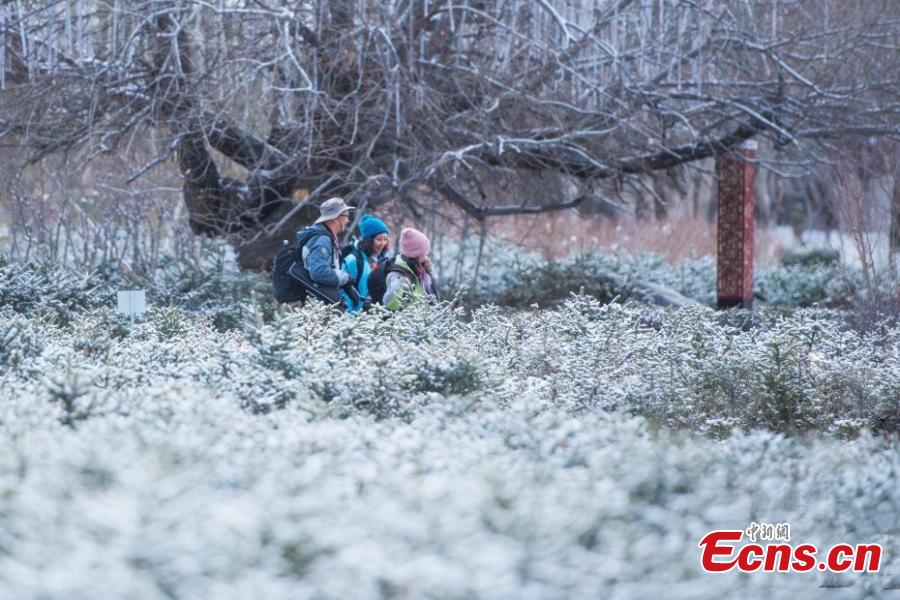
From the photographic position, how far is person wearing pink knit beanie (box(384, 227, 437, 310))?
869 centimetres

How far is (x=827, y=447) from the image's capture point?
15.7ft

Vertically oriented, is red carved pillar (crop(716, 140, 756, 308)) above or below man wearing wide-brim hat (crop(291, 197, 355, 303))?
below

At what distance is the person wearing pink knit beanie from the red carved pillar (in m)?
7.36

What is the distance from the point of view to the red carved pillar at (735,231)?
15367mm

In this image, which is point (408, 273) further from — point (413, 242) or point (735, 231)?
point (735, 231)

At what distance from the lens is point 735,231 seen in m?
15.6

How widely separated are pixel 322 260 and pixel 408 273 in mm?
727

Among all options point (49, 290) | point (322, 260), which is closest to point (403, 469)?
point (322, 260)

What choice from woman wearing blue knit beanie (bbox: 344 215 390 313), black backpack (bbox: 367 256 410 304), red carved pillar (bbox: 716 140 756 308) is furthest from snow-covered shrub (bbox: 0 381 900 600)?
red carved pillar (bbox: 716 140 756 308)

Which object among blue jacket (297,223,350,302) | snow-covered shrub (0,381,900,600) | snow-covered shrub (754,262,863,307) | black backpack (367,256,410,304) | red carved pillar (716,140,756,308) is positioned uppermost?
snow-covered shrub (0,381,900,600)

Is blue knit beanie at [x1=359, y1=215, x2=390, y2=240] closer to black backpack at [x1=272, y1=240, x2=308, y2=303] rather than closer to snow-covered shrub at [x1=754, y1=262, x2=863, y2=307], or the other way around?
black backpack at [x1=272, y1=240, x2=308, y2=303]

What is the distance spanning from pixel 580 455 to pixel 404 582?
4.34 ft

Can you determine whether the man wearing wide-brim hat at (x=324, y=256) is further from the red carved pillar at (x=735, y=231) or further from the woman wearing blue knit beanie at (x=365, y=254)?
the red carved pillar at (x=735, y=231)

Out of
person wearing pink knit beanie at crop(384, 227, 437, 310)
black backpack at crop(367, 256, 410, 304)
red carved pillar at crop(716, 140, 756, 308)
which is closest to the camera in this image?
person wearing pink knit beanie at crop(384, 227, 437, 310)
